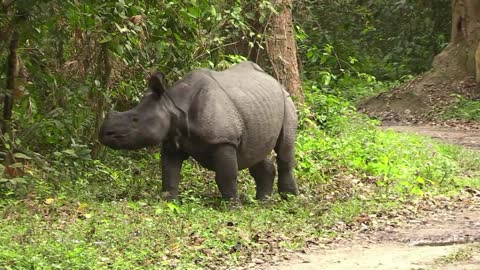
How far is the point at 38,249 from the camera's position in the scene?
7.36 metres

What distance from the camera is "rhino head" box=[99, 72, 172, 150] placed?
9.88 metres

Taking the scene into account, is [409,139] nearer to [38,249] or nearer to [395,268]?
[395,268]

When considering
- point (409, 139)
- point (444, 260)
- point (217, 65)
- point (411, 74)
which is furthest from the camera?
point (411, 74)

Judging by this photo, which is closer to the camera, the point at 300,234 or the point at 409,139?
the point at 300,234

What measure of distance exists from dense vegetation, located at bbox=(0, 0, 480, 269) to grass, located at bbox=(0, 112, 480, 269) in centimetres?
2

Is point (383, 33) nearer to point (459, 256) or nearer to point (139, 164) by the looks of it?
point (139, 164)

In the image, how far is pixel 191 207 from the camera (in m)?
9.82

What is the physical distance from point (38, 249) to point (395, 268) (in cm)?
268

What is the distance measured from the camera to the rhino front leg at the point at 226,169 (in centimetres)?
1014

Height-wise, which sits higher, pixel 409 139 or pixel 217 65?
pixel 217 65

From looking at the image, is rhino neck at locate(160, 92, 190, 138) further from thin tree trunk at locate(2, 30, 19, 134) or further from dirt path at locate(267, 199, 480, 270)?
dirt path at locate(267, 199, 480, 270)

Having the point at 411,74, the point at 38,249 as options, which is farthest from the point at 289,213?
the point at 411,74

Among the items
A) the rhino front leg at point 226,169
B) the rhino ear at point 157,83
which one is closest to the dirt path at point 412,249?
the rhino front leg at point 226,169

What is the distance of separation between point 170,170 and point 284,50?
5.51m
